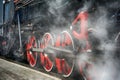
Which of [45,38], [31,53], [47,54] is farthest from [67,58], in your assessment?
[31,53]

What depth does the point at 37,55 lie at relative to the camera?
7.19 meters

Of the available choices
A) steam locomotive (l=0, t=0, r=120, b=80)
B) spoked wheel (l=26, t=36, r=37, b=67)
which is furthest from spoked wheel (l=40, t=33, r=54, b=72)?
spoked wheel (l=26, t=36, r=37, b=67)

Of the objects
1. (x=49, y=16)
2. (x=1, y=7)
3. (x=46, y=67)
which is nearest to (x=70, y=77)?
(x=46, y=67)

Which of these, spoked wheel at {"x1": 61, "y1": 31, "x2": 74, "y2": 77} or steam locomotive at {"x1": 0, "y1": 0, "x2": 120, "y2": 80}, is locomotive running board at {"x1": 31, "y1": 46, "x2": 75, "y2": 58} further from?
spoked wheel at {"x1": 61, "y1": 31, "x2": 74, "y2": 77}

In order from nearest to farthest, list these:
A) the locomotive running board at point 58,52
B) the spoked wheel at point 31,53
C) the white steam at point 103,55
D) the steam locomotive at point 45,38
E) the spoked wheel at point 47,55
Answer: the white steam at point 103,55, the steam locomotive at point 45,38, the locomotive running board at point 58,52, the spoked wheel at point 47,55, the spoked wheel at point 31,53

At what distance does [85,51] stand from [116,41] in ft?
3.52

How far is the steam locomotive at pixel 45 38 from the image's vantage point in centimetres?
476

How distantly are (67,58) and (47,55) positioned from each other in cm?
117

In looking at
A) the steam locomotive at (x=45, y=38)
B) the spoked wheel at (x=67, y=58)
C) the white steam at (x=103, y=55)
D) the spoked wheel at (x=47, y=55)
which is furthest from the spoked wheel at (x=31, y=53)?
the white steam at (x=103, y=55)

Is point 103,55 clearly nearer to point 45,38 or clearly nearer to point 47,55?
point 47,55

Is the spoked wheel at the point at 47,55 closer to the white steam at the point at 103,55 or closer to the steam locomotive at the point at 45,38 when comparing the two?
the steam locomotive at the point at 45,38

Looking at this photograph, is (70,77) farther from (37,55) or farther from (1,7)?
(1,7)

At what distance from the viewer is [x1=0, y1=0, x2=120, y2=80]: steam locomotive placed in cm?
476

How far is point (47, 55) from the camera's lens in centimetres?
649
